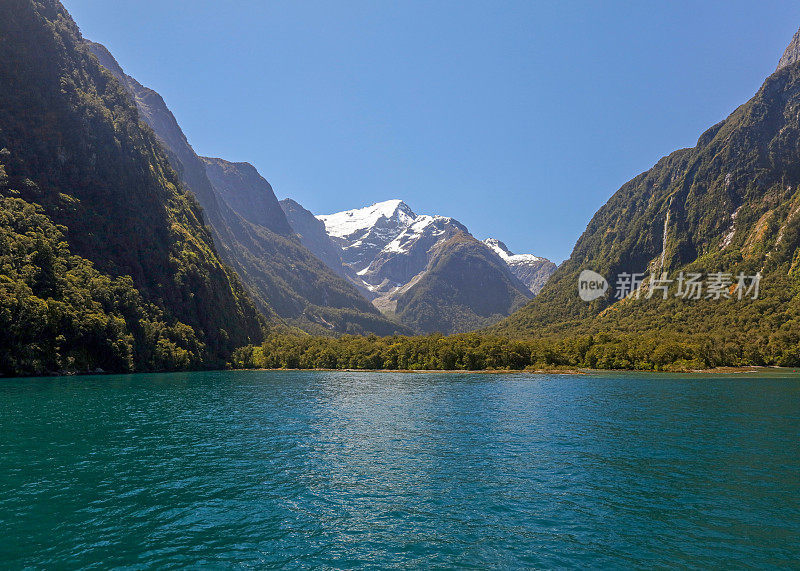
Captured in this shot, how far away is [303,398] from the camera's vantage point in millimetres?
109750

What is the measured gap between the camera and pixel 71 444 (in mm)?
53188

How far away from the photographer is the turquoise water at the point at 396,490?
27141mm

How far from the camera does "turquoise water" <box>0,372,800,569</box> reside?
89.0ft

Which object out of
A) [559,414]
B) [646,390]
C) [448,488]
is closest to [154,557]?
[448,488]

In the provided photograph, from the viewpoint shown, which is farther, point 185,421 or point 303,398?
point 303,398

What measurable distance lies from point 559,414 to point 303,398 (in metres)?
58.3

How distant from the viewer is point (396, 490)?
39.2 m

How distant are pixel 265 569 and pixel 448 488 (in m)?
19.2

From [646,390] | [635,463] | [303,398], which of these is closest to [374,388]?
[303,398]

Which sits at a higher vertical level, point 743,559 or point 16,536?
point 743,559

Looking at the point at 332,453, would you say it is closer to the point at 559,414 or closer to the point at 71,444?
the point at 71,444

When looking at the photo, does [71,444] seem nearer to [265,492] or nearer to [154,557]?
[265,492]

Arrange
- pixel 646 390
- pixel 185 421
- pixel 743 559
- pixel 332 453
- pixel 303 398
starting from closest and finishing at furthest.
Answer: pixel 743 559
pixel 332 453
pixel 185 421
pixel 303 398
pixel 646 390

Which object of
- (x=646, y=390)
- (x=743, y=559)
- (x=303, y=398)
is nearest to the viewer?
(x=743, y=559)
